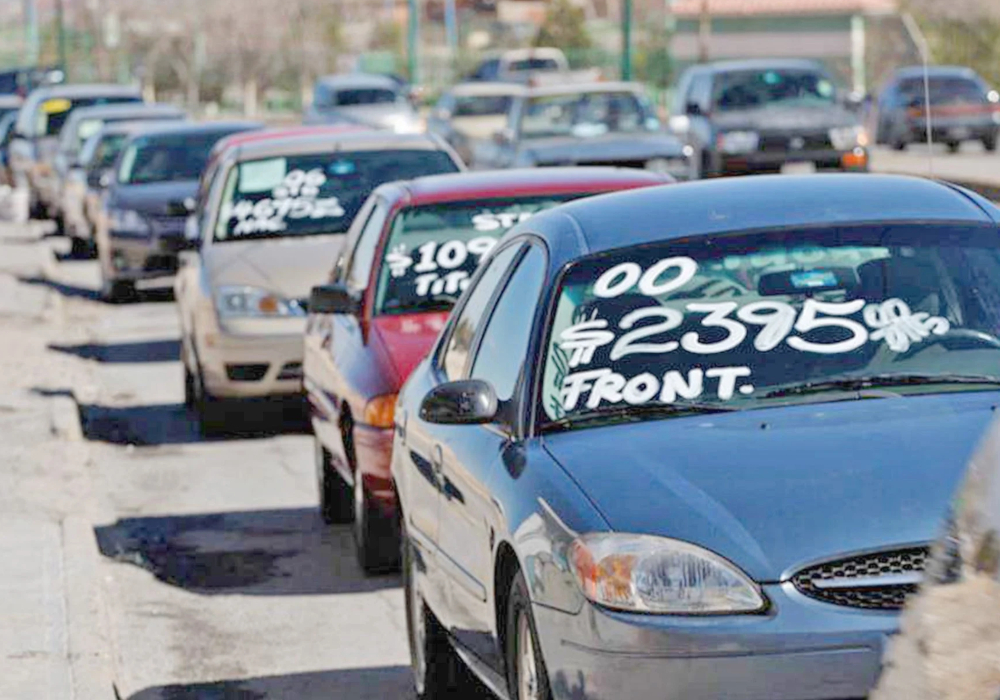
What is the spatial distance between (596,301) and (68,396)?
10231 millimetres

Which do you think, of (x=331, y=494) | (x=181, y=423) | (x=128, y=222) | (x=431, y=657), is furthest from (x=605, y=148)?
(x=431, y=657)

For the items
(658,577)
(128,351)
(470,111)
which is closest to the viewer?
(658,577)

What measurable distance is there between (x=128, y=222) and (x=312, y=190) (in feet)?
28.3

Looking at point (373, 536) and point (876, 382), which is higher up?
point (876, 382)

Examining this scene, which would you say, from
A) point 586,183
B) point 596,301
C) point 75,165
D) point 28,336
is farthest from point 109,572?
point 75,165

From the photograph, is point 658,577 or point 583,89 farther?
point 583,89

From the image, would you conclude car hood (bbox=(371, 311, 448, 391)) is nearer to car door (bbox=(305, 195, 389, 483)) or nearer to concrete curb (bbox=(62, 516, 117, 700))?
car door (bbox=(305, 195, 389, 483))

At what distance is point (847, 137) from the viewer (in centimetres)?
3058

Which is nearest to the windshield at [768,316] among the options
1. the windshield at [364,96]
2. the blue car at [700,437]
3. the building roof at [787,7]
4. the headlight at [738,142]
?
the blue car at [700,437]

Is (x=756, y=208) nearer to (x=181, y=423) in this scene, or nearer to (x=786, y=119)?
(x=181, y=423)

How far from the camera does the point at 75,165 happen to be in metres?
29.8

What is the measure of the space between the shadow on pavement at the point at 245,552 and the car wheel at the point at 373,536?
0.08m

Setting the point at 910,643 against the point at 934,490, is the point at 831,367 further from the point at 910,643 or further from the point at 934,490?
the point at 910,643

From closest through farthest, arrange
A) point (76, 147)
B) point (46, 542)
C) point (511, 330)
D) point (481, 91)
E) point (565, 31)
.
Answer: point (511, 330)
point (46, 542)
point (76, 147)
point (481, 91)
point (565, 31)
